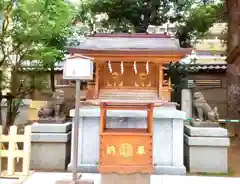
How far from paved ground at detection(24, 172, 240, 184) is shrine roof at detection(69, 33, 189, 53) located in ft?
9.92

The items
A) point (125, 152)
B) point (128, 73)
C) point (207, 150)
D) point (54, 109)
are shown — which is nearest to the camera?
point (125, 152)

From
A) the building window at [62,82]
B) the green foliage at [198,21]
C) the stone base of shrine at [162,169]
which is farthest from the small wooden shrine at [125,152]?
the building window at [62,82]

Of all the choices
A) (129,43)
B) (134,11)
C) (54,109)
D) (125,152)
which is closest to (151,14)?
(134,11)

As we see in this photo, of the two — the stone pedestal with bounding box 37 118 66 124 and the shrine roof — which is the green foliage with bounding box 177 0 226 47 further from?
the stone pedestal with bounding box 37 118 66 124

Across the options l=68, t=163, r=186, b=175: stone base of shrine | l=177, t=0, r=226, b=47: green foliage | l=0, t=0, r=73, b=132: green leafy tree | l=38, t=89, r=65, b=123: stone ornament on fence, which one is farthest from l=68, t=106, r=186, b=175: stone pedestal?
l=177, t=0, r=226, b=47: green foliage

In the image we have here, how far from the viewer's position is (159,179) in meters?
7.19

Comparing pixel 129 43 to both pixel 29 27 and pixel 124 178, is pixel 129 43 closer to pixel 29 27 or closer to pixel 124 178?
pixel 29 27

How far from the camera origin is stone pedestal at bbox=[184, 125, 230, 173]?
320 inches

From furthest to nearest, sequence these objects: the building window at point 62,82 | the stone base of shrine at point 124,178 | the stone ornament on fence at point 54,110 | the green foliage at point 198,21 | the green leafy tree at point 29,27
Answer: the building window at point 62,82
the green foliage at point 198,21
the green leafy tree at point 29,27
the stone ornament on fence at point 54,110
the stone base of shrine at point 124,178

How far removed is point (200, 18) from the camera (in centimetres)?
1482

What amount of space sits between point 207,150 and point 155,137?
55.8 inches

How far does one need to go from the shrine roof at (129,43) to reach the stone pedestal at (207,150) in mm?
2260

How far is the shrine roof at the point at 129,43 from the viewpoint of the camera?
7.90 m

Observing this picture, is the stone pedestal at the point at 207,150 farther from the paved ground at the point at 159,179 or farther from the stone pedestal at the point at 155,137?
the paved ground at the point at 159,179
